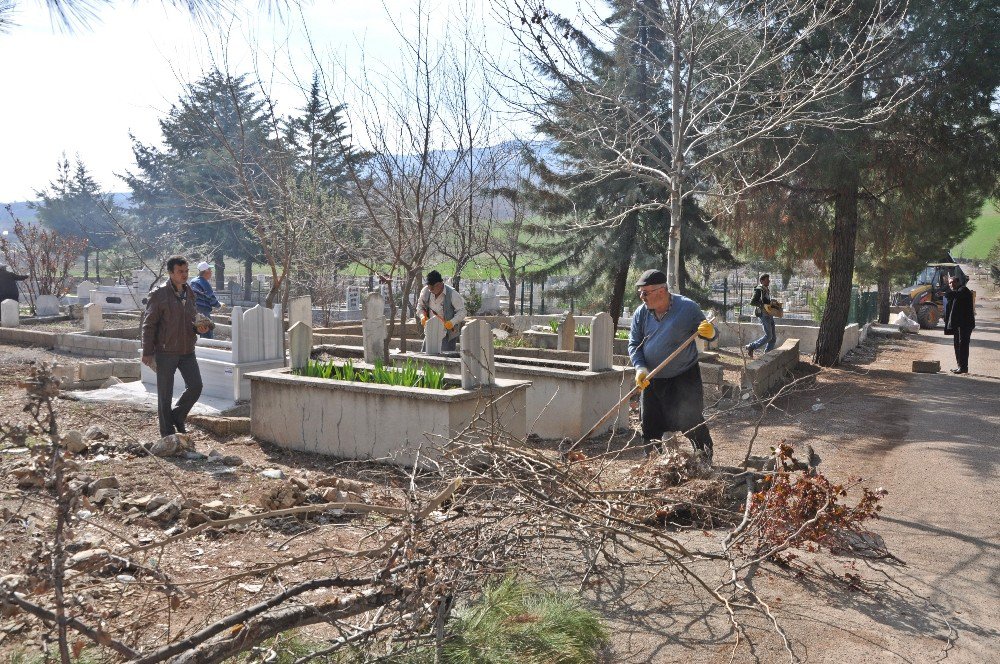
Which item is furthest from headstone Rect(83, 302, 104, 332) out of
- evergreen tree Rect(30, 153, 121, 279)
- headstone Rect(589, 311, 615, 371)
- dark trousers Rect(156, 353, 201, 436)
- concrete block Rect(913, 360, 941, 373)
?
evergreen tree Rect(30, 153, 121, 279)

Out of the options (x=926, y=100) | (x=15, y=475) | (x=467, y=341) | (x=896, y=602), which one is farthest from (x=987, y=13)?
(x=15, y=475)

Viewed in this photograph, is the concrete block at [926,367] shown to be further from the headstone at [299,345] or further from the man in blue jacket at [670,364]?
the headstone at [299,345]

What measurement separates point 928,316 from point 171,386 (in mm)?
28857

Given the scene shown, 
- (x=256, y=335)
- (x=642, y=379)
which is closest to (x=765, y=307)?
(x=256, y=335)

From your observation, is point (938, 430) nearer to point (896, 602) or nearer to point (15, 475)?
point (896, 602)

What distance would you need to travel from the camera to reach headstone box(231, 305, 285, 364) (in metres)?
11.0

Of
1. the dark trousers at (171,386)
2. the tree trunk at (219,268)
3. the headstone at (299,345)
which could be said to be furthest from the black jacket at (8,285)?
the tree trunk at (219,268)

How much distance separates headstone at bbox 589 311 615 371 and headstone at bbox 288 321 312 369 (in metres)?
3.26

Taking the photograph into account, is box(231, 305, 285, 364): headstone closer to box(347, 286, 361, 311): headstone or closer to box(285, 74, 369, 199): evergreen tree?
box(285, 74, 369, 199): evergreen tree

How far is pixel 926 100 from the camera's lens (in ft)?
44.1

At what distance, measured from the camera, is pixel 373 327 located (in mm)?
10227

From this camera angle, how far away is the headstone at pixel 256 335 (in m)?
11.0

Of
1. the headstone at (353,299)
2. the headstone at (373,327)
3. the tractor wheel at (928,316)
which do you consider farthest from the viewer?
the headstone at (353,299)

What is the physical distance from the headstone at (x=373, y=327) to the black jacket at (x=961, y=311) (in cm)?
1046
